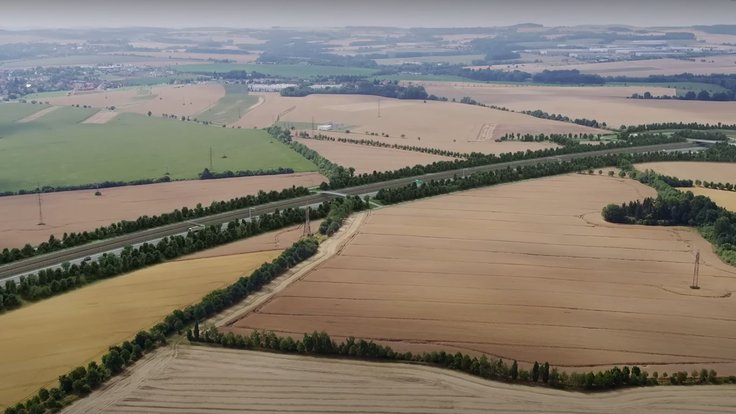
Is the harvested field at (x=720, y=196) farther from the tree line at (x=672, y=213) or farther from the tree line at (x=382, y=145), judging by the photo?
the tree line at (x=382, y=145)

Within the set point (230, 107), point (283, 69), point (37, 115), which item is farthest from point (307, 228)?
point (283, 69)

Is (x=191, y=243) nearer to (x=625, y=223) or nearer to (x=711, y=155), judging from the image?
(x=625, y=223)

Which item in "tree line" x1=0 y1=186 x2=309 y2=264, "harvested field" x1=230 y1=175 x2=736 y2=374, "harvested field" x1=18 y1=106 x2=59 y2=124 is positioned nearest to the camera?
"harvested field" x1=230 y1=175 x2=736 y2=374

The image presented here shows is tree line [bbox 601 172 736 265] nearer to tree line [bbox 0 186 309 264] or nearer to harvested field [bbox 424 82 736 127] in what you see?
tree line [bbox 0 186 309 264]

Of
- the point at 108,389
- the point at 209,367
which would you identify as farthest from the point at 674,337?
the point at 108,389

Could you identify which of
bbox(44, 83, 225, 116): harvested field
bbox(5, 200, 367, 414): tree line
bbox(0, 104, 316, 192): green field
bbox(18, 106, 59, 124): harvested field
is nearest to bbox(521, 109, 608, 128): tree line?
bbox(0, 104, 316, 192): green field

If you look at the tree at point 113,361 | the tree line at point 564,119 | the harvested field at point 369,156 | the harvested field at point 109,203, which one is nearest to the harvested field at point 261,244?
the harvested field at point 109,203
